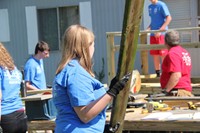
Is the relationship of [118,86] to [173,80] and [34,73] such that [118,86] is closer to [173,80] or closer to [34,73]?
[173,80]

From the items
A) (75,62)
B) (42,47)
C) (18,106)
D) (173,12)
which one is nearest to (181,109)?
(18,106)

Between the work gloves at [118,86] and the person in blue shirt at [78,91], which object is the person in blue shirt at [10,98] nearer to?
the person in blue shirt at [78,91]

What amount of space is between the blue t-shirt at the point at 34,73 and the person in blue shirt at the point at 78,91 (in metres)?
4.61

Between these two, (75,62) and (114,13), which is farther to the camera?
(114,13)

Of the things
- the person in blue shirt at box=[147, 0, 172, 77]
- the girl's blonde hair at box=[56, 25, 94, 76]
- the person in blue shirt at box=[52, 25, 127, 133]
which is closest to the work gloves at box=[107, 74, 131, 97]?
the person in blue shirt at box=[52, 25, 127, 133]

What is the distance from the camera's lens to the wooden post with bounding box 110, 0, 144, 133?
10.5ft

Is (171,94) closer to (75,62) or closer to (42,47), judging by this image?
(42,47)

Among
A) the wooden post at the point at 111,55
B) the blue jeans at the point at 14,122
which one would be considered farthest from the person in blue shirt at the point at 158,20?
the blue jeans at the point at 14,122

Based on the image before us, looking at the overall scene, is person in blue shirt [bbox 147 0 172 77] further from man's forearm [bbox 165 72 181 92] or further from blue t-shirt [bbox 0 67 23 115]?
blue t-shirt [bbox 0 67 23 115]

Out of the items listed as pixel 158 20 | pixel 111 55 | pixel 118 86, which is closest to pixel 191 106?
pixel 118 86

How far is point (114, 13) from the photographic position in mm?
13953

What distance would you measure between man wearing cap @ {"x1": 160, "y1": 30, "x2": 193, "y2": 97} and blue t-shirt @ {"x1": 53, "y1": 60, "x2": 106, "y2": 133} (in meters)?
3.17

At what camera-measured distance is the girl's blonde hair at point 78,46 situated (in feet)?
11.5

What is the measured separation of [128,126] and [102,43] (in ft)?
30.2
